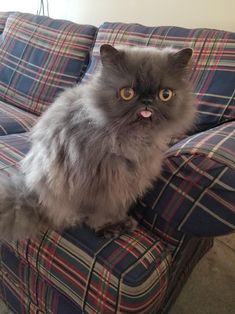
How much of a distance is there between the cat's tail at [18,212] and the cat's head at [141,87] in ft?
1.13

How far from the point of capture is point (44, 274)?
848 mm

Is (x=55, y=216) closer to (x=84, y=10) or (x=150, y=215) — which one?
(x=150, y=215)

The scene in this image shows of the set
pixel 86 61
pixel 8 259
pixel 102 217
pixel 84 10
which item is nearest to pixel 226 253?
pixel 102 217

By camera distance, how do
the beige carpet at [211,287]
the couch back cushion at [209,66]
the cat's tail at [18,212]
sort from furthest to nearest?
the beige carpet at [211,287] → the couch back cushion at [209,66] → the cat's tail at [18,212]

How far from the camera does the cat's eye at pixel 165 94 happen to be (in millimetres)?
748

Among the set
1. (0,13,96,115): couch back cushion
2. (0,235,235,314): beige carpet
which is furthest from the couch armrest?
(0,13,96,115): couch back cushion

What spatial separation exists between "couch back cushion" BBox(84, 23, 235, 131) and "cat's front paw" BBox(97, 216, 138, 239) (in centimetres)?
51

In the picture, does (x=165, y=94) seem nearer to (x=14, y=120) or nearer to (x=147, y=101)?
(x=147, y=101)

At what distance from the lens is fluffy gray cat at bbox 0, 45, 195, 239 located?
0.75 m

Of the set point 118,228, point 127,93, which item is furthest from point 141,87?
point 118,228

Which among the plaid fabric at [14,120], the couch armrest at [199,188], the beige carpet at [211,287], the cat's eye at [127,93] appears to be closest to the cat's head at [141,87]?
the cat's eye at [127,93]

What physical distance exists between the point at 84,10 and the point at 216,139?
165 cm

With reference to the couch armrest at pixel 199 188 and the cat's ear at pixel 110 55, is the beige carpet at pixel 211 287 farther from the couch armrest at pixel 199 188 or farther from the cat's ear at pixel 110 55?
the cat's ear at pixel 110 55

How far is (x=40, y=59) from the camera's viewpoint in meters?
1.66
